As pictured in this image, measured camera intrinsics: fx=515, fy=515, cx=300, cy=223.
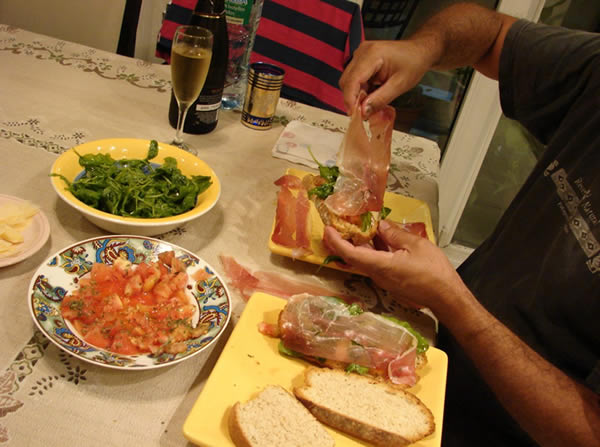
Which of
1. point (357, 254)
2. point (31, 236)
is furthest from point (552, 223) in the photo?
point (31, 236)

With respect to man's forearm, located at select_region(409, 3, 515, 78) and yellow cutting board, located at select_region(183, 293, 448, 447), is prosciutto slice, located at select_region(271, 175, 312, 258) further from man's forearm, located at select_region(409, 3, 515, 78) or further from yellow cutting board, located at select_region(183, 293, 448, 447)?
man's forearm, located at select_region(409, 3, 515, 78)

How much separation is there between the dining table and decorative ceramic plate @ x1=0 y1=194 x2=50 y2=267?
0.02 meters

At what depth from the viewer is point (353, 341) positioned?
3.15ft

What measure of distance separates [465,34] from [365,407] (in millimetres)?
1253

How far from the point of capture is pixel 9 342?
86 cm

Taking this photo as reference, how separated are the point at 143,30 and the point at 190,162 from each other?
7.32ft

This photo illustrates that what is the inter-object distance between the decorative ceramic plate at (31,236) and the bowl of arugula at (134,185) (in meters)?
0.07

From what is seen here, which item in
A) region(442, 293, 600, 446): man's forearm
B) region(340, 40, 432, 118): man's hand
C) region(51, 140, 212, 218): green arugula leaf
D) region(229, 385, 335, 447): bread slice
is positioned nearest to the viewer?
region(229, 385, 335, 447): bread slice

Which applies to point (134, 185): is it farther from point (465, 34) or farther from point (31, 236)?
point (465, 34)

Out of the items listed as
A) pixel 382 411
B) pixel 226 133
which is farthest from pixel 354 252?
pixel 226 133

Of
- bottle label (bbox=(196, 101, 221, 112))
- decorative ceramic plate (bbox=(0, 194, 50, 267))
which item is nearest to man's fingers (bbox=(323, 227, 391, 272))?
decorative ceramic plate (bbox=(0, 194, 50, 267))

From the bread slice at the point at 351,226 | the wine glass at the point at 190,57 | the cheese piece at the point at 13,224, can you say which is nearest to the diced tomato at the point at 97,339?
the cheese piece at the point at 13,224

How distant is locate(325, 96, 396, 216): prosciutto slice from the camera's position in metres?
1.24

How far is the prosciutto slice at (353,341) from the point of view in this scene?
95cm
